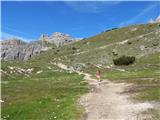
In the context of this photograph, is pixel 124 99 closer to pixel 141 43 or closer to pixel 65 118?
pixel 65 118

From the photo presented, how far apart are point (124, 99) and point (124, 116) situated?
856 centimetres

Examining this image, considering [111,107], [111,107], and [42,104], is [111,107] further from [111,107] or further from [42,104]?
[42,104]

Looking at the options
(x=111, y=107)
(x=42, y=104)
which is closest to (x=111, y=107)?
(x=111, y=107)

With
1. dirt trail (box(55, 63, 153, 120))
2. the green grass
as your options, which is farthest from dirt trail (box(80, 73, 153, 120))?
the green grass

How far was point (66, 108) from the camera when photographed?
31516 mm

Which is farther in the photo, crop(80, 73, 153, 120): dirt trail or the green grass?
the green grass

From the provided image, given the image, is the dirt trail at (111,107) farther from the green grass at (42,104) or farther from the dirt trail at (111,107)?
the green grass at (42,104)

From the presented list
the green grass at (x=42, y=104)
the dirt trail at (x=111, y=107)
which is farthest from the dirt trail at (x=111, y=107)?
the green grass at (x=42, y=104)

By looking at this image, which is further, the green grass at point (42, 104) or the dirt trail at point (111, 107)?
the green grass at point (42, 104)

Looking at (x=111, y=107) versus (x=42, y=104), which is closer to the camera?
(x=111, y=107)

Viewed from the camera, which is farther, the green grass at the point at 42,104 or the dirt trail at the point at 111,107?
the green grass at the point at 42,104

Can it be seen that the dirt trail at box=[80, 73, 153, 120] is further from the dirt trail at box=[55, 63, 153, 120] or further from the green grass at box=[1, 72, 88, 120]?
the green grass at box=[1, 72, 88, 120]

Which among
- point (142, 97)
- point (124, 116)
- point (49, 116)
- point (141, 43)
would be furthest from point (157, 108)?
point (141, 43)

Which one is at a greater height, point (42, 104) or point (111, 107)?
point (42, 104)
